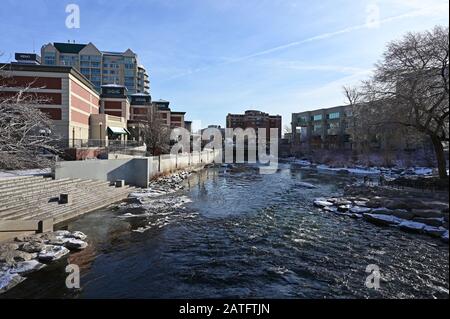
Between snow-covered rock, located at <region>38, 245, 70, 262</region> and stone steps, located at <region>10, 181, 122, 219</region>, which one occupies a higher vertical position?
stone steps, located at <region>10, 181, 122, 219</region>

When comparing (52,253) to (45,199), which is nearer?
(52,253)

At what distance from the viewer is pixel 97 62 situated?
89.9 meters

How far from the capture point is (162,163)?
3453 cm

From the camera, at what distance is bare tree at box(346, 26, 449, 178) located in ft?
66.7

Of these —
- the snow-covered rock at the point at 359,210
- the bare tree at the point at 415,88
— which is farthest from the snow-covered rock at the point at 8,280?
the bare tree at the point at 415,88

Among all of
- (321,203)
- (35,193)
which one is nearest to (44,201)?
(35,193)

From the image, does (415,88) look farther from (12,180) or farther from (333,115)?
(333,115)

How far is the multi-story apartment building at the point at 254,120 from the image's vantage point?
12762 centimetres

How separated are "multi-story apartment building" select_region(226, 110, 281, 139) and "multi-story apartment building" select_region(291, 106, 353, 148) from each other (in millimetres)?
20137

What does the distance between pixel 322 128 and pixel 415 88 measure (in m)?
75.2

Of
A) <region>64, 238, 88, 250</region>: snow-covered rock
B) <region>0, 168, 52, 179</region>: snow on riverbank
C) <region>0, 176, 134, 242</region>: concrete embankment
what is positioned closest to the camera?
<region>64, 238, 88, 250</region>: snow-covered rock

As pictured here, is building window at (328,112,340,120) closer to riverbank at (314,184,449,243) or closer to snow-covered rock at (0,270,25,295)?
riverbank at (314,184,449,243)

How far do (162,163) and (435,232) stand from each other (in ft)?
88.0

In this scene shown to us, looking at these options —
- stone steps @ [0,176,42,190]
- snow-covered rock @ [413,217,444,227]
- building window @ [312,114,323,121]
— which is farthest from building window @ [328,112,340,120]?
stone steps @ [0,176,42,190]
